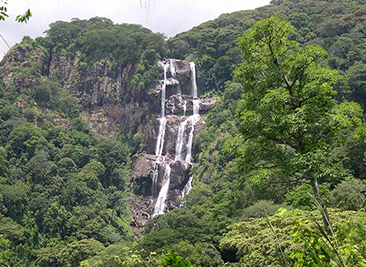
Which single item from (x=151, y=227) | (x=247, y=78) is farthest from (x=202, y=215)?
(x=247, y=78)

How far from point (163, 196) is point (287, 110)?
111 ft

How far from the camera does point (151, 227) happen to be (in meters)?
32.3

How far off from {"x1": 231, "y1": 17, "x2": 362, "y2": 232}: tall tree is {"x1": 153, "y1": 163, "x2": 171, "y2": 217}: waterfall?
3249 cm

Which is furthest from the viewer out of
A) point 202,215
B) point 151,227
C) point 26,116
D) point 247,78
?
point 26,116

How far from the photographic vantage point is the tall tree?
606 cm

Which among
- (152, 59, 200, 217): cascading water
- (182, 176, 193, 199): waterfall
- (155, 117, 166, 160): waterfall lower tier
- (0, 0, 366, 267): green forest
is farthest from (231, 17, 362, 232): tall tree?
(155, 117, 166, 160): waterfall lower tier

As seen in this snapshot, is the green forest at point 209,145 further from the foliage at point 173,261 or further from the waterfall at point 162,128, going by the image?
the waterfall at point 162,128

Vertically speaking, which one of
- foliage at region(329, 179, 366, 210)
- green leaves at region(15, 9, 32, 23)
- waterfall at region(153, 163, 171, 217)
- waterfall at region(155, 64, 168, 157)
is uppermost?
green leaves at region(15, 9, 32, 23)

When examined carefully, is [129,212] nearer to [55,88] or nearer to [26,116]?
[26,116]

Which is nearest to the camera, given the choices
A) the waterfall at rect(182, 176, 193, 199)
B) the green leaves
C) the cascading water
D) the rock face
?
the green leaves

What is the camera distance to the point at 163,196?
39281mm

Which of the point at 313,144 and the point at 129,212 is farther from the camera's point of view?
the point at 129,212

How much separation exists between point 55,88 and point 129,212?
765 inches

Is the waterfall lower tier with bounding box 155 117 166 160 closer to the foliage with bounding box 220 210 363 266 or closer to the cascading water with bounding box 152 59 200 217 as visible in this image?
the cascading water with bounding box 152 59 200 217
